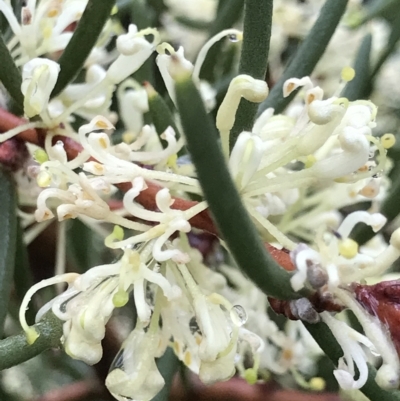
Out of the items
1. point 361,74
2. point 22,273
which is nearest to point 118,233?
point 22,273

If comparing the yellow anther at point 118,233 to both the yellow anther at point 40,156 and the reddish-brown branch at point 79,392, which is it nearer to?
the yellow anther at point 40,156

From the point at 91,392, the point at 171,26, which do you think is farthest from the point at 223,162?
the point at 171,26

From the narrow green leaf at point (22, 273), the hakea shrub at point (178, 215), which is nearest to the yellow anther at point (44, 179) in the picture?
the hakea shrub at point (178, 215)

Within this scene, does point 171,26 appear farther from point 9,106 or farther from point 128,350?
point 128,350

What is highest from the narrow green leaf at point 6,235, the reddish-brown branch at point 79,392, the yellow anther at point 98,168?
the yellow anther at point 98,168

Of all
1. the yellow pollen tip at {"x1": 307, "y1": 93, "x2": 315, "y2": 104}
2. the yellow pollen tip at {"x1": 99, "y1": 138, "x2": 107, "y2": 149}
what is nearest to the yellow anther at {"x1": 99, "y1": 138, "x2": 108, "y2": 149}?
the yellow pollen tip at {"x1": 99, "y1": 138, "x2": 107, "y2": 149}

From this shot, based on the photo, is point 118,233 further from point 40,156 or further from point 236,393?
point 236,393
